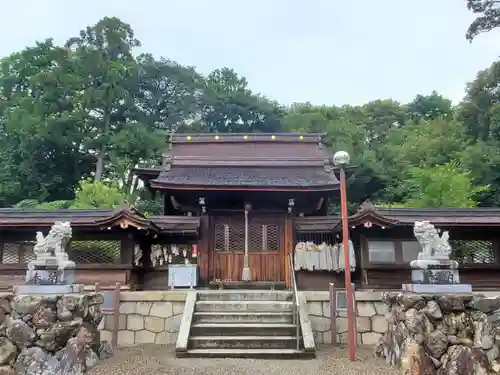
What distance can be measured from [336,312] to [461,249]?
17.1 ft

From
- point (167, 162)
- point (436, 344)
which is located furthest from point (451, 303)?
point (167, 162)

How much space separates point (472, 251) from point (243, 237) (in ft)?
22.9

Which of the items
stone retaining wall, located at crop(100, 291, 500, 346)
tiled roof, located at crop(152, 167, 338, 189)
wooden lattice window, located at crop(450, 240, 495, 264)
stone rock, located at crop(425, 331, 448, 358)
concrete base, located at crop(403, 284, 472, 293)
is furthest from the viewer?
tiled roof, located at crop(152, 167, 338, 189)

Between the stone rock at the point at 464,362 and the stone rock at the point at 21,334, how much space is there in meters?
7.05

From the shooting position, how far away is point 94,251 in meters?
12.2

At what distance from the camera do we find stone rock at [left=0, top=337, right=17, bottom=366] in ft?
23.6

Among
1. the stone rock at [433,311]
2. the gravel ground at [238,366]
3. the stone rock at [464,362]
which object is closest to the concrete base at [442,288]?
the stone rock at [433,311]

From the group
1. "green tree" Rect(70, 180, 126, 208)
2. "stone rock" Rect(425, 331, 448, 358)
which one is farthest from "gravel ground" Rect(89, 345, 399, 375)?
"green tree" Rect(70, 180, 126, 208)

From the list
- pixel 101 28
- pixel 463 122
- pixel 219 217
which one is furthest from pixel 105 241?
pixel 101 28

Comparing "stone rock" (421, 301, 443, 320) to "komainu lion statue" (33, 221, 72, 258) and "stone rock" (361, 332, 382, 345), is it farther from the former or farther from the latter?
"komainu lion statue" (33, 221, 72, 258)

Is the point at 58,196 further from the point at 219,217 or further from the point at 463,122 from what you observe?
the point at 463,122

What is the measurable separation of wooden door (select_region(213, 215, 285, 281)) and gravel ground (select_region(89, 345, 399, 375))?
4.67m

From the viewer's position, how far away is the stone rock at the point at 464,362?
22.0 feet

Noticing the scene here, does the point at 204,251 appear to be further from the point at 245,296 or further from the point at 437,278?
the point at 437,278
